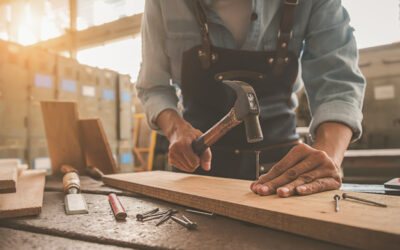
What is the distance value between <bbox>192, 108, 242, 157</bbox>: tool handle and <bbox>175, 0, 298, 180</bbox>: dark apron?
0.78 feet

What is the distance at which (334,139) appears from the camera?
99cm

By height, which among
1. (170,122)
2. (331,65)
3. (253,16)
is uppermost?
(253,16)

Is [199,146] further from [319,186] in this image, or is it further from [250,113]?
[319,186]

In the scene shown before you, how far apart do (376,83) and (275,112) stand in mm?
2390

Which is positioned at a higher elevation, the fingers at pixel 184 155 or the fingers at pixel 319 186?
the fingers at pixel 184 155

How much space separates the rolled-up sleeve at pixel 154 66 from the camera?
4.49 ft

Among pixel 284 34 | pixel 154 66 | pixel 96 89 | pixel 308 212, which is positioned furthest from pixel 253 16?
pixel 96 89

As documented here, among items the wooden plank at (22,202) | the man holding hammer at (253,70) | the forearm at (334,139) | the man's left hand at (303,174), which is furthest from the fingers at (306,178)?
the wooden plank at (22,202)

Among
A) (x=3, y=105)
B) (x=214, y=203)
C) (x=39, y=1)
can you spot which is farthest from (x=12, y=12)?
(x=214, y=203)

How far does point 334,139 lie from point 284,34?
49cm

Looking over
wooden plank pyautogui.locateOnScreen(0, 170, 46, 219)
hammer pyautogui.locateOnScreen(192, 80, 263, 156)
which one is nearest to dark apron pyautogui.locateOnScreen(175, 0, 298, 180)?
hammer pyautogui.locateOnScreen(192, 80, 263, 156)

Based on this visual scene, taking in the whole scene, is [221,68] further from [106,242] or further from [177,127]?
[106,242]

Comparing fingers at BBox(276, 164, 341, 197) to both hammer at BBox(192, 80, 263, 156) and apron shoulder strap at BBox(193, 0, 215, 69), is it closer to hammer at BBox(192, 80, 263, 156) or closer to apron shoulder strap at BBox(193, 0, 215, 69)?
hammer at BBox(192, 80, 263, 156)

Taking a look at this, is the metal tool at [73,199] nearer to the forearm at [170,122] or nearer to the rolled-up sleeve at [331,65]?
the forearm at [170,122]
